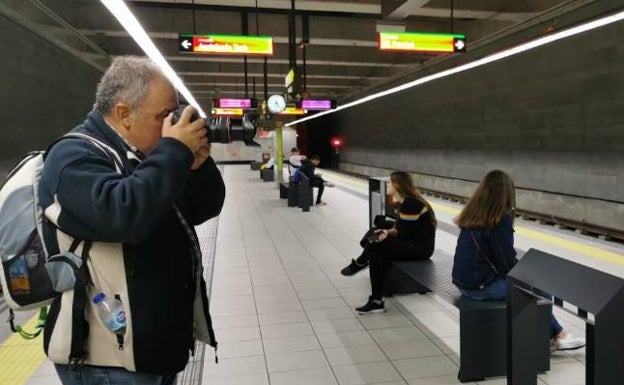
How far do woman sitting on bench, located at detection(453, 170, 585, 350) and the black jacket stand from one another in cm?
235

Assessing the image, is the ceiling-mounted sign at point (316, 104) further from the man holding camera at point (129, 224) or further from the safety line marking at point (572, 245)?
the man holding camera at point (129, 224)

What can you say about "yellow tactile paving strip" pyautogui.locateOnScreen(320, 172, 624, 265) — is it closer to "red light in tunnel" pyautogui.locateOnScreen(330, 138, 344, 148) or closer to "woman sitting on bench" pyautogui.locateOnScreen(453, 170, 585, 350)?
"woman sitting on bench" pyautogui.locateOnScreen(453, 170, 585, 350)

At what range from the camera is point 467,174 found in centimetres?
1270

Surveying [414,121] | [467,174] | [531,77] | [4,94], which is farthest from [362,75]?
[4,94]

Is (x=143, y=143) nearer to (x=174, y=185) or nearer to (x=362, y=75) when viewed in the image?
(x=174, y=185)

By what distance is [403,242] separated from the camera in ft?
14.3

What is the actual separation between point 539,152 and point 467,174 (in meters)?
3.16

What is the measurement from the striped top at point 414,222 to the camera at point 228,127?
2.95m

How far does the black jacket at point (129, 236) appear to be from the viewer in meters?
1.09

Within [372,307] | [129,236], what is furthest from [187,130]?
[372,307]

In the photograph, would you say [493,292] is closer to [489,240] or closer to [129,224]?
[489,240]

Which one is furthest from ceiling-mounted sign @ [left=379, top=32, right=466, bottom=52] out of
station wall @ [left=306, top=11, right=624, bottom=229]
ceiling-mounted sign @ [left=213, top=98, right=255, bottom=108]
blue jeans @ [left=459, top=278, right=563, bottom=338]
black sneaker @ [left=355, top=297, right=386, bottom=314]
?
ceiling-mounted sign @ [left=213, top=98, right=255, bottom=108]

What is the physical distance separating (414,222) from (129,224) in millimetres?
3539

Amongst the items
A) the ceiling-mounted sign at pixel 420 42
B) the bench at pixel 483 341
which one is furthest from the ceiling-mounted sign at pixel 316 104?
the bench at pixel 483 341
